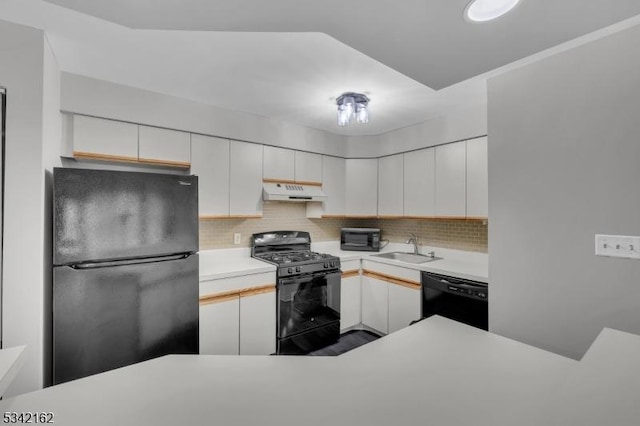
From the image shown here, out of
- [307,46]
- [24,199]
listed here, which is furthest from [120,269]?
[307,46]

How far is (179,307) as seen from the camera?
198 centimetres

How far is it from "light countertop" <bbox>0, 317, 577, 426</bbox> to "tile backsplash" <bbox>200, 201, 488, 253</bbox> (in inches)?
93.3

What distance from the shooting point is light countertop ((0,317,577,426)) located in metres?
0.42

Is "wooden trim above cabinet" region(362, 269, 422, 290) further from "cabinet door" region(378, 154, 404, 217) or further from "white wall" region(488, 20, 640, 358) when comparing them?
"white wall" region(488, 20, 640, 358)

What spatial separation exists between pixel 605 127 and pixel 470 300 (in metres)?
1.41

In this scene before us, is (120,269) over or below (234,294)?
over

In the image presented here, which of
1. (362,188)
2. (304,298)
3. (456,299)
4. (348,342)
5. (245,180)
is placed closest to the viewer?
(456,299)

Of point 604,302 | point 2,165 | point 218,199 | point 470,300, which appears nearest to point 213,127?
point 218,199

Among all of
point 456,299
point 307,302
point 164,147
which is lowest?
point 307,302

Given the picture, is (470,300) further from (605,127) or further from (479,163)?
(605,127)

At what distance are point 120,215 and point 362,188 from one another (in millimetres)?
2536

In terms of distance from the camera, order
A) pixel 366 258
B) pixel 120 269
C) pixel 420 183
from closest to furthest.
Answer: pixel 120 269 < pixel 420 183 < pixel 366 258

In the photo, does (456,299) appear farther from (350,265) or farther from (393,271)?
(350,265)

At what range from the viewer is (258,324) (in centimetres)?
244
